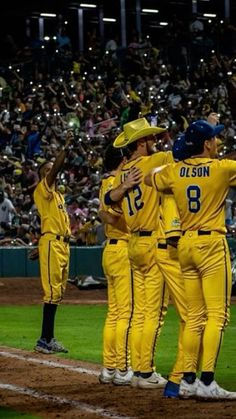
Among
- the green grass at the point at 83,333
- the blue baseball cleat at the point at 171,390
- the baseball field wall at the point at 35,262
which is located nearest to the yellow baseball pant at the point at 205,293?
the blue baseball cleat at the point at 171,390

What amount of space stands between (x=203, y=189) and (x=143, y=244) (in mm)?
1041

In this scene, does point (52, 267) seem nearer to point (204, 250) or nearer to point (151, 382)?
point (151, 382)

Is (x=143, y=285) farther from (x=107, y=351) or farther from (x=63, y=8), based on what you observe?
(x=63, y=8)

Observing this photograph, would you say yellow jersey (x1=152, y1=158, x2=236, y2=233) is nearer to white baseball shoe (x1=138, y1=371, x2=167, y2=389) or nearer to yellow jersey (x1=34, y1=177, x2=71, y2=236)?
white baseball shoe (x1=138, y1=371, x2=167, y2=389)

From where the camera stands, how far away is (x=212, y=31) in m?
30.0

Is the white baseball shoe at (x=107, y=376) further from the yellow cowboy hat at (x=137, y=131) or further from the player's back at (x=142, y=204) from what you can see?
the yellow cowboy hat at (x=137, y=131)

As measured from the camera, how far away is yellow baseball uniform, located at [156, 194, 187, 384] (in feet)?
28.3

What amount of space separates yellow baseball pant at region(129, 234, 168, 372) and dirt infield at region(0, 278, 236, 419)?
29 centimetres

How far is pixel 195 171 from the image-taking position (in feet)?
26.9

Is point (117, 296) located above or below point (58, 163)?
below

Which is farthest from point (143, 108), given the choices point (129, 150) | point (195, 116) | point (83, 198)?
point (129, 150)

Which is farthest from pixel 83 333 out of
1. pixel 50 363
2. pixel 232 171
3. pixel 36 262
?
pixel 36 262

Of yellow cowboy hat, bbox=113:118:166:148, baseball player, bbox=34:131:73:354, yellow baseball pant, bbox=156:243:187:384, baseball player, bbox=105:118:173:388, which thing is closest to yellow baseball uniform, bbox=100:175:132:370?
baseball player, bbox=105:118:173:388

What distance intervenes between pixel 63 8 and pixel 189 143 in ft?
100
